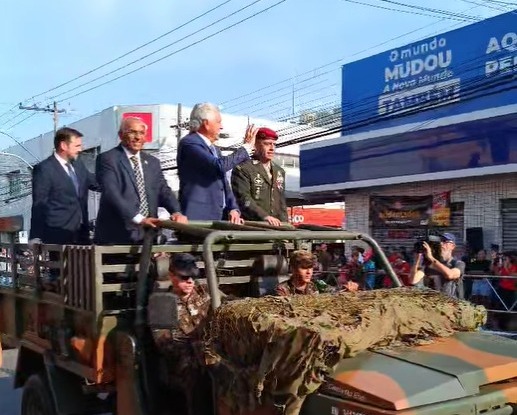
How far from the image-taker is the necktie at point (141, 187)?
4957mm

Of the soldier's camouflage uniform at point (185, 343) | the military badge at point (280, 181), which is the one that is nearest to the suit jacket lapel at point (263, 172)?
the military badge at point (280, 181)

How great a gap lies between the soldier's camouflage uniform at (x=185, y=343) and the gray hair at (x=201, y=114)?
135 cm

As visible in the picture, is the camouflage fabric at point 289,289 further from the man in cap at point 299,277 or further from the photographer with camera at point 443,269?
the photographer with camera at point 443,269

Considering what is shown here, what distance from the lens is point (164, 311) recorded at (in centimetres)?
343

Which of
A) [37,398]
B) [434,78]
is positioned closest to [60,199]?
[37,398]

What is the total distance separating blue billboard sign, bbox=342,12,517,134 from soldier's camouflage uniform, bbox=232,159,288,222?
9.03 meters

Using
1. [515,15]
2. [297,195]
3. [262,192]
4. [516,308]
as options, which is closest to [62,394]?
[262,192]

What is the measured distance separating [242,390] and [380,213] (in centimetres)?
1425

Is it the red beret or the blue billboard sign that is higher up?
the blue billboard sign

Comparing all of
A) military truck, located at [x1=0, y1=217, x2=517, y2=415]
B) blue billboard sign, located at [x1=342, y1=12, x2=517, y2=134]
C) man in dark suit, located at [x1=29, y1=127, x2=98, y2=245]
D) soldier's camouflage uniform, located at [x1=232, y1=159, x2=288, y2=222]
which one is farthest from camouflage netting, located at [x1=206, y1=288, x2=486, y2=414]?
blue billboard sign, located at [x1=342, y1=12, x2=517, y2=134]

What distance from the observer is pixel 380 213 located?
1706 centimetres

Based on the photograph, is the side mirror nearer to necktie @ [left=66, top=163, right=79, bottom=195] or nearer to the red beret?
the red beret

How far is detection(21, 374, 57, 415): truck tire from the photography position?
16.0ft

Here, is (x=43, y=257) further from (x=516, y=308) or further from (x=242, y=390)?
(x=516, y=308)
